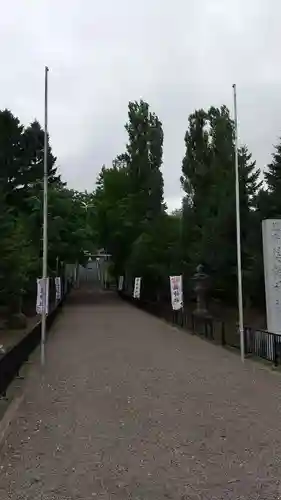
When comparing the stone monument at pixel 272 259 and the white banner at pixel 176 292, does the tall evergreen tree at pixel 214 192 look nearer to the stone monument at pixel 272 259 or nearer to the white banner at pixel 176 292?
the white banner at pixel 176 292

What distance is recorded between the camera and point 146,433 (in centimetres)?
856

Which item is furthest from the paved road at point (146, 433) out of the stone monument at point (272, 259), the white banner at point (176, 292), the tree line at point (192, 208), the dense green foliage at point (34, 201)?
the dense green foliage at point (34, 201)

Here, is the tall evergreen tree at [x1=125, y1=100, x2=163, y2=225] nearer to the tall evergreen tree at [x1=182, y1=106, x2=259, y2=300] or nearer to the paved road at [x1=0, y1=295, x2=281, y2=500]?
the tall evergreen tree at [x1=182, y1=106, x2=259, y2=300]

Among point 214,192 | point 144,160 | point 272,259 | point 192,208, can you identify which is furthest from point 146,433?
point 144,160

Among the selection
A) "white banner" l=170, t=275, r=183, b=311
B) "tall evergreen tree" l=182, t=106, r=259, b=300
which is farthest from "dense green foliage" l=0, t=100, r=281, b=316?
"white banner" l=170, t=275, r=183, b=311

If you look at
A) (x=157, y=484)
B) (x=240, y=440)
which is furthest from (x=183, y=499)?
(x=240, y=440)

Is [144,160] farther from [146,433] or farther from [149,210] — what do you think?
[146,433]

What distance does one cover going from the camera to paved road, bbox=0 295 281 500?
6090mm

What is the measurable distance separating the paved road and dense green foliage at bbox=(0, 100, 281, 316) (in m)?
12.0

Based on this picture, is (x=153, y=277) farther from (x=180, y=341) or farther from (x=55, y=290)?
(x=180, y=341)

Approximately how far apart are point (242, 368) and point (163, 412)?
6.66 metres

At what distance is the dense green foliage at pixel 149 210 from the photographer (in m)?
30.1

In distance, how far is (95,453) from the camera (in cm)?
743

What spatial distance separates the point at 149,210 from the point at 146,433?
43.2m
